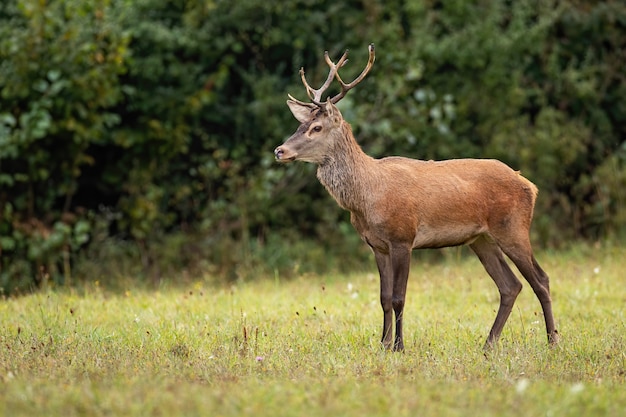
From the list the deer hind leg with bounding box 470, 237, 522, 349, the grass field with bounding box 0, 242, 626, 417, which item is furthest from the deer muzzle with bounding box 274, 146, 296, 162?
the deer hind leg with bounding box 470, 237, 522, 349

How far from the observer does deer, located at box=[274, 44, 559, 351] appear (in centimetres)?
767

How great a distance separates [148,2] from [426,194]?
6733mm

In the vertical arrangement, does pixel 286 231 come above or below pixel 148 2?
below

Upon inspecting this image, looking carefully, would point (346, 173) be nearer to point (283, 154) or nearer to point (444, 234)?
point (283, 154)

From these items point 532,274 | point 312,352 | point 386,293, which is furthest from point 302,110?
point 532,274

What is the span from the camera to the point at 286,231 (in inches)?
550

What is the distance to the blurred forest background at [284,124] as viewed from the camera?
42.7 ft

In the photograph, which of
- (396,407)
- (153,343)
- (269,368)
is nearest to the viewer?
(396,407)

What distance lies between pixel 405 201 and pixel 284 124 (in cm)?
634

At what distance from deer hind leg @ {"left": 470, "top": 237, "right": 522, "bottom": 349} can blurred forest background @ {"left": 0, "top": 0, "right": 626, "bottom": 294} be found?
16.0 ft

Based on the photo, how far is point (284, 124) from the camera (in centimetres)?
1386

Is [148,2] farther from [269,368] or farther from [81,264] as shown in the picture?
[269,368]

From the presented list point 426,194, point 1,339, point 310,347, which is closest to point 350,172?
point 426,194

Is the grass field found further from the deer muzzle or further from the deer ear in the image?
the deer ear
